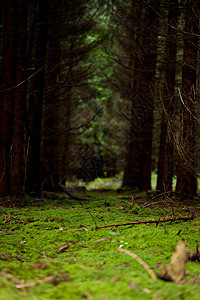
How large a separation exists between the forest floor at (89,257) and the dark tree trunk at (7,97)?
2.07 m

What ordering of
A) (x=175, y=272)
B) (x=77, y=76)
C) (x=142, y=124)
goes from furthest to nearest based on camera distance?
(x=142, y=124), (x=77, y=76), (x=175, y=272)

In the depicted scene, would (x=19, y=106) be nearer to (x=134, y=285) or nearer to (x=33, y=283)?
(x=33, y=283)

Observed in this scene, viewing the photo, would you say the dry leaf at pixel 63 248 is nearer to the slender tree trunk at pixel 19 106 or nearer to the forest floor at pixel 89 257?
the forest floor at pixel 89 257

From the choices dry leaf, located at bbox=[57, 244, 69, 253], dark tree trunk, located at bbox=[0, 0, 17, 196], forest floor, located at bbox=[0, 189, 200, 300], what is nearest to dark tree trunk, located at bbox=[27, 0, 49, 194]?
dark tree trunk, located at bbox=[0, 0, 17, 196]

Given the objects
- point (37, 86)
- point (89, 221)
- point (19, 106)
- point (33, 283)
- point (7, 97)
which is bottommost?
point (89, 221)

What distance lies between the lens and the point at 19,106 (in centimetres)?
650

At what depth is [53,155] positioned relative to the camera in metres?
10.8

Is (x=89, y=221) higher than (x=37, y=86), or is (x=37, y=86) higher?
(x=37, y=86)

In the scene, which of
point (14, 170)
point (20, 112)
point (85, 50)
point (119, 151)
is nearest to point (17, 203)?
point (14, 170)

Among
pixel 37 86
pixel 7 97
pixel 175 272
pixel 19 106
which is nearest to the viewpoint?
pixel 175 272

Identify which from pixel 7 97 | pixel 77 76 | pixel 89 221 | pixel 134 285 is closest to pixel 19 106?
pixel 7 97

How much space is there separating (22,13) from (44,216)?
16.8 ft

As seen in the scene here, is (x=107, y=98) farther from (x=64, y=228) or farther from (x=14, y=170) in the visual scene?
(x=64, y=228)

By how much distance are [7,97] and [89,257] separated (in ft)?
16.6
